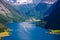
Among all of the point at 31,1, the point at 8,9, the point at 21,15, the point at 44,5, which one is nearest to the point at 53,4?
the point at 44,5

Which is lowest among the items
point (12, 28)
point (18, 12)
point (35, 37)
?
point (35, 37)

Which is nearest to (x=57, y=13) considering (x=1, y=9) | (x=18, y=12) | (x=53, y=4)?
(x=53, y=4)

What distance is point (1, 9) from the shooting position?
85.5 inches

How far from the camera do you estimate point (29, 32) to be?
217 centimetres

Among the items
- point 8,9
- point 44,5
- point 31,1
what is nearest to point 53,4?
point 44,5

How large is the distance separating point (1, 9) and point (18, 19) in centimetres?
23

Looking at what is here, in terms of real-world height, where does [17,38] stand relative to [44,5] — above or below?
below

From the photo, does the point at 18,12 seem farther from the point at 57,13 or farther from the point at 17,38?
the point at 57,13

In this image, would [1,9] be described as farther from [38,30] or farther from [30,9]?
[38,30]

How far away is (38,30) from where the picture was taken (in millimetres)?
2170

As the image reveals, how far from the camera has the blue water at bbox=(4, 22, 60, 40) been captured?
2.16 metres

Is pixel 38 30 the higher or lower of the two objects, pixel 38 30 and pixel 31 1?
the lower

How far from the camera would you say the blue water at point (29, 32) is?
2.16 metres

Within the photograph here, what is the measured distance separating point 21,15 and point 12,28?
0.19m
